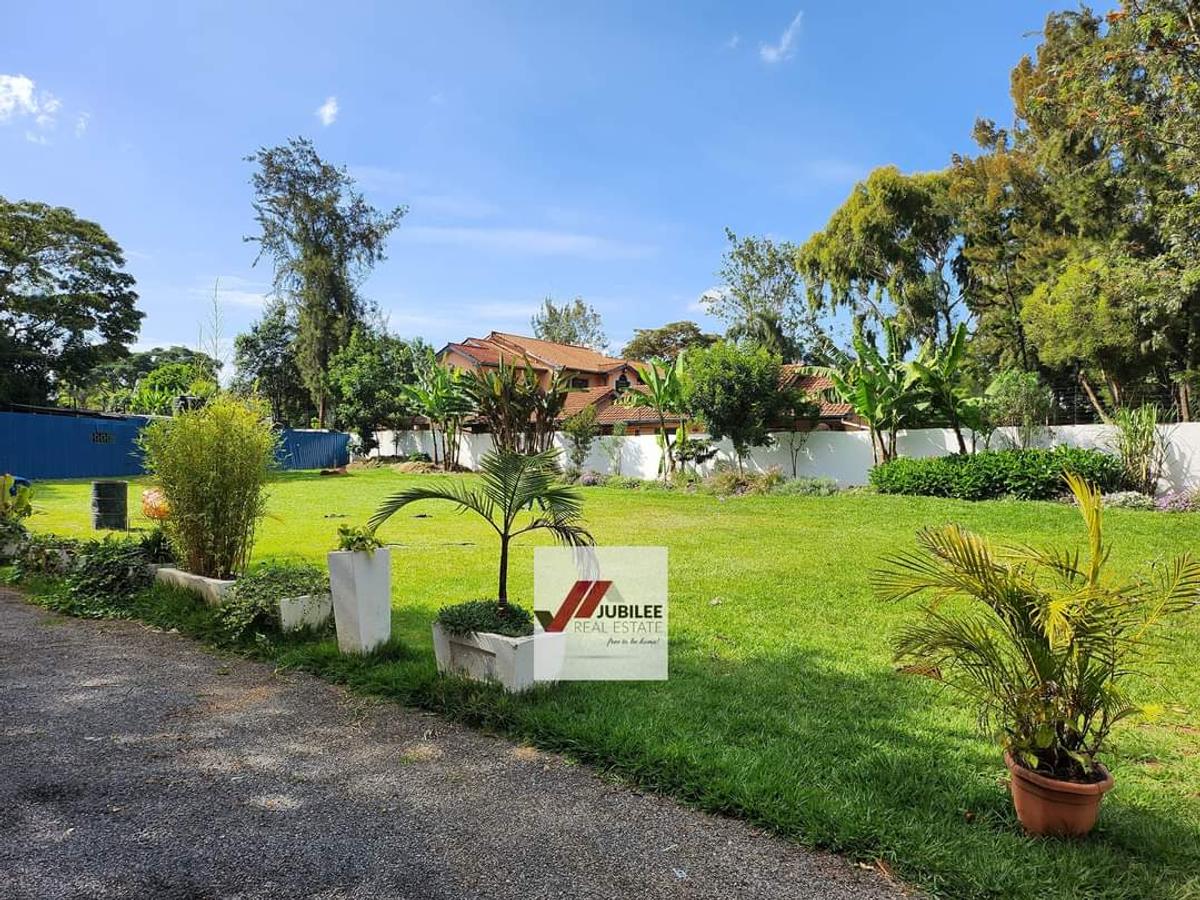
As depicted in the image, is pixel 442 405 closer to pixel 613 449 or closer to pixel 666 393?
pixel 613 449

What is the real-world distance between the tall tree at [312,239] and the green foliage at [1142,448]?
102 feet

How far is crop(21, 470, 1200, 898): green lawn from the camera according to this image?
2463 millimetres

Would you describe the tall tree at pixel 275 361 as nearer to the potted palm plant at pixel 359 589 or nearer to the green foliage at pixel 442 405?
the green foliage at pixel 442 405

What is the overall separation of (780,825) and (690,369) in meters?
16.7

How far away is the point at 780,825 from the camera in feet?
8.75

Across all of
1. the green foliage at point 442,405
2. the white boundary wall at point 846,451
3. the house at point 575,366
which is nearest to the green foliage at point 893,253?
the house at point 575,366

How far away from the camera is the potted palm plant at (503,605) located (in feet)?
12.8

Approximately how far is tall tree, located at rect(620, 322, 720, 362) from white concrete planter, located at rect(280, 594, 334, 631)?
4106cm

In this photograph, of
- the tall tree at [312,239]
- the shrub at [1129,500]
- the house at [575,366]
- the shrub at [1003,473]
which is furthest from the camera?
the tall tree at [312,239]

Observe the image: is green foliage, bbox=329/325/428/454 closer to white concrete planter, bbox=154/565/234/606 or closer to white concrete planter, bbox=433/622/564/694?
white concrete planter, bbox=154/565/234/606

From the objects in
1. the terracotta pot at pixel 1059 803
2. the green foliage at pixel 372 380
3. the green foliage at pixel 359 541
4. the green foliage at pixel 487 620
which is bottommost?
the terracotta pot at pixel 1059 803

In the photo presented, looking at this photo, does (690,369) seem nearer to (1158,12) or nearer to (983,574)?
(1158,12)

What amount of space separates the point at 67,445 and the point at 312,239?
52.2 feet

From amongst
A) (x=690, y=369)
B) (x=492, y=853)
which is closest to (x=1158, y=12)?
(x=690, y=369)
